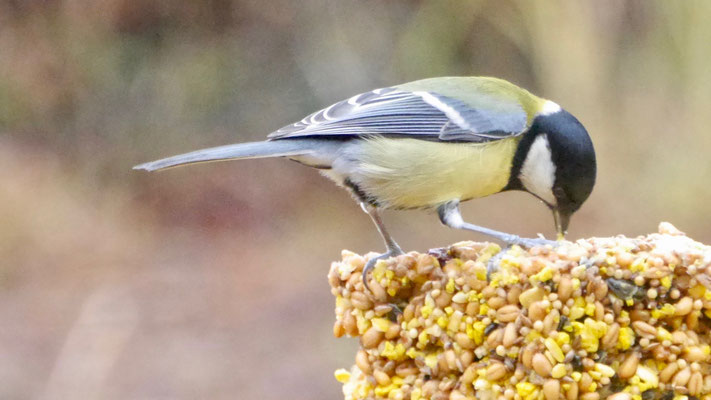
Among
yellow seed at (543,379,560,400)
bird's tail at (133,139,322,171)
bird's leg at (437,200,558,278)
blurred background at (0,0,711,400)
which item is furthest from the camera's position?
→ blurred background at (0,0,711,400)

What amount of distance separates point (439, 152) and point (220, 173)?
3392mm

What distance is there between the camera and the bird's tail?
71.4 inches

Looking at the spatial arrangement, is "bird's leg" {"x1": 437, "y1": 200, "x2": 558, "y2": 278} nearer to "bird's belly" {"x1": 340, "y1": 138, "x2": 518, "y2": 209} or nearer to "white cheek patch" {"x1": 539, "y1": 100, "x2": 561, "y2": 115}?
"bird's belly" {"x1": 340, "y1": 138, "x2": 518, "y2": 209}

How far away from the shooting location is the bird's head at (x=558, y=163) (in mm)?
1925

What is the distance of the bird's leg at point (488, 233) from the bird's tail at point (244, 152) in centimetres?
33

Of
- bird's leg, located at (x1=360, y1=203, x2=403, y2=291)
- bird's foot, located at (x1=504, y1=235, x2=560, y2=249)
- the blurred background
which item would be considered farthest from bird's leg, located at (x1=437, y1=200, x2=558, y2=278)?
the blurred background

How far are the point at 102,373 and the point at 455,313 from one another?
309 cm

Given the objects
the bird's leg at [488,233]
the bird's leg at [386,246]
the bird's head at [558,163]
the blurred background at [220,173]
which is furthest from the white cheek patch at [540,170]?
the blurred background at [220,173]

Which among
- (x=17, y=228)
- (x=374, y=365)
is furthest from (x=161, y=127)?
(x=374, y=365)

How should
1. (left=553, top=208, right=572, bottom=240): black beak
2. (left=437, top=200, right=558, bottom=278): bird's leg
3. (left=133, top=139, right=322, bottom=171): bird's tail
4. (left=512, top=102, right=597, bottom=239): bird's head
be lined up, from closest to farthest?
(left=437, top=200, right=558, bottom=278): bird's leg
(left=133, top=139, right=322, bottom=171): bird's tail
(left=512, top=102, right=597, bottom=239): bird's head
(left=553, top=208, right=572, bottom=240): black beak

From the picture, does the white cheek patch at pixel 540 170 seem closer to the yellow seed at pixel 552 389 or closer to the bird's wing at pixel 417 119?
the bird's wing at pixel 417 119

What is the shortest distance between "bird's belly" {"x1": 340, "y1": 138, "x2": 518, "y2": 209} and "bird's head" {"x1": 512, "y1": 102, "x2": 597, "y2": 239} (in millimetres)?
63

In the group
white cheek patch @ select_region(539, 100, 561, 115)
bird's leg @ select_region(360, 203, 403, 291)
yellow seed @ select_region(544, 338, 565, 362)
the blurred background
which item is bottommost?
the blurred background

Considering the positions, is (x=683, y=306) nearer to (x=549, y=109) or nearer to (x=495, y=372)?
(x=495, y=372)
